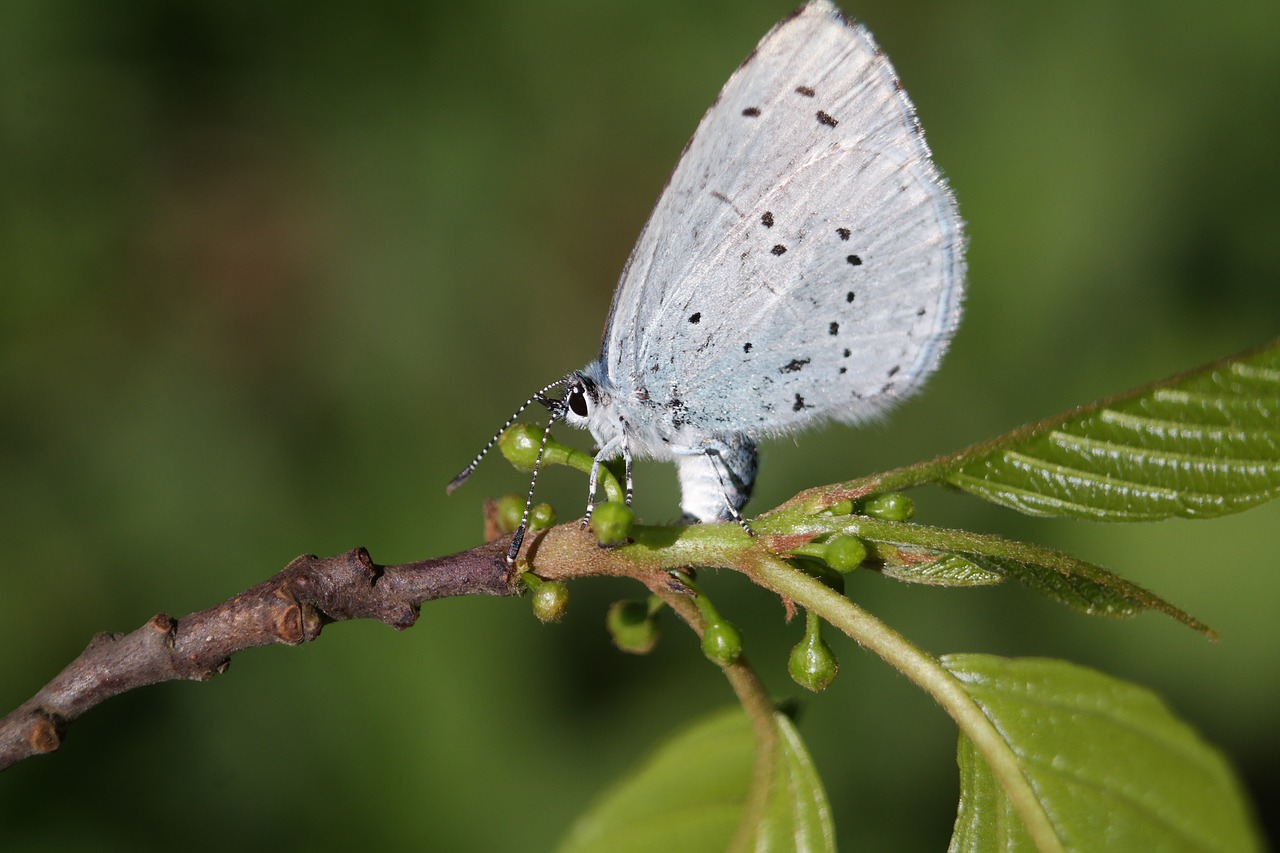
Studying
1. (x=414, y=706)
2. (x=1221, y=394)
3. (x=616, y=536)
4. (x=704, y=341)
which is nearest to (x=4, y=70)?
(x=414, y=706)

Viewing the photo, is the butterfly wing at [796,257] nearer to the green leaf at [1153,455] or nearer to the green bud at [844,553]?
the green leaf at [1153,455]

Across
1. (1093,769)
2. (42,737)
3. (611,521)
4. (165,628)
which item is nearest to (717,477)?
(611,521)

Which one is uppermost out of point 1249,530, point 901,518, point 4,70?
point 4,70

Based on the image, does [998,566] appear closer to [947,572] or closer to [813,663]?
[947,572]

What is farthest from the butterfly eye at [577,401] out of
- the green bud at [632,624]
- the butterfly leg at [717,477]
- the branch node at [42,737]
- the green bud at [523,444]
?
the branch node at [42,737]

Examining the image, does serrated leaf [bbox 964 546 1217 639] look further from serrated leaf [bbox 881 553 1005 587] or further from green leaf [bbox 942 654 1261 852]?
green leaf [bbox 942 654 1261 852]

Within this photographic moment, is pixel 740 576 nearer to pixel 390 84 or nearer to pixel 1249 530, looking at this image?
pixel 1249 530
